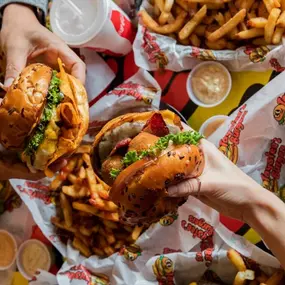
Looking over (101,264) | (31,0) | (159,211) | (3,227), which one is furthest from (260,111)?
(3,227)

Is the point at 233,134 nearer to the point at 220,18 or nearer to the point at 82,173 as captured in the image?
the point at 220,18

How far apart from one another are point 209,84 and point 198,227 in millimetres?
735

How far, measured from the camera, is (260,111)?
2643mm

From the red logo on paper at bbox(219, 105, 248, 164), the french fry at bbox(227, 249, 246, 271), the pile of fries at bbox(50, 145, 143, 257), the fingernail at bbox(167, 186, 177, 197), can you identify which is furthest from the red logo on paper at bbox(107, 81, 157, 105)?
the fingernail at bbox(167, 186, 177, 197)

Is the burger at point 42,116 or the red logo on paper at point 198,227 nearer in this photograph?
the burger at point 42,116

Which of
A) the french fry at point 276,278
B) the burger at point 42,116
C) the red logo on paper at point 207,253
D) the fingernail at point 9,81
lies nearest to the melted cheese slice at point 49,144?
the burger at point 42,116

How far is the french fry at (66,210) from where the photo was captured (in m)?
2.93

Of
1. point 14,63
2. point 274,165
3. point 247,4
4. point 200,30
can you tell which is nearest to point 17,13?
point 14,63

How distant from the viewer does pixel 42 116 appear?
2297 millimetres

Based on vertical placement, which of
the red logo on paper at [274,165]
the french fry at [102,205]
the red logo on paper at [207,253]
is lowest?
the red logo on paper at [207,253]

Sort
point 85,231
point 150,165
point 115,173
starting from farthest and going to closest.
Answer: point 85,231
point 115,173
point 150,165

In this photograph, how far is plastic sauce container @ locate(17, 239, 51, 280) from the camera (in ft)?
10.3

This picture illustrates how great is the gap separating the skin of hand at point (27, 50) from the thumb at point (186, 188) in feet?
3.01

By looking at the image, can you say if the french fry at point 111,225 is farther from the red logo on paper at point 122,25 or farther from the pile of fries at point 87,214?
the red logo on paper at point 122,25
